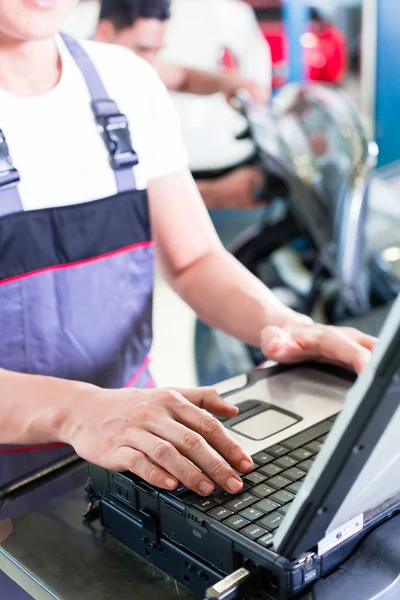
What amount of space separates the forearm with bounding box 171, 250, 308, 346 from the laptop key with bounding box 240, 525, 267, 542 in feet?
1.59

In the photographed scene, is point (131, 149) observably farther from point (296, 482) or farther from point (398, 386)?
point (398, 386)

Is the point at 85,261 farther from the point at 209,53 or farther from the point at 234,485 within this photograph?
the point at 209,53

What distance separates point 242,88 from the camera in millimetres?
2488

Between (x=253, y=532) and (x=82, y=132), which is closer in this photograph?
(x=253, y=532)

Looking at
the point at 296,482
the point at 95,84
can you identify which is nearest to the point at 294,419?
the point at 296,482

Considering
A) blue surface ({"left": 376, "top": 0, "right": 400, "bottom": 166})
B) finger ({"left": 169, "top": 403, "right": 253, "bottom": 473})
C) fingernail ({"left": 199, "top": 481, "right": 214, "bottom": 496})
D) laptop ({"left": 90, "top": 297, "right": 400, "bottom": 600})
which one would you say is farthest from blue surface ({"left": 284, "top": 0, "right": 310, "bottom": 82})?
fingernail ({"left": 199, "top": 481, "right": 214, "bottom": 496})

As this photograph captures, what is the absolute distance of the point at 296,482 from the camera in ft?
2.33

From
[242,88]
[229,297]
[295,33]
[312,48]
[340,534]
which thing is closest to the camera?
[340,534]

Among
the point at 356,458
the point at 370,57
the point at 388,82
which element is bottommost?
the point at 388,82

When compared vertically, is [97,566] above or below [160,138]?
A: below

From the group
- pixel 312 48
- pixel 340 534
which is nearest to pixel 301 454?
pixel 340 534

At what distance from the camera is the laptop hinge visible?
632 mm

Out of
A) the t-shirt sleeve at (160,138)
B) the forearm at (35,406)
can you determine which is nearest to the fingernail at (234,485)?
the forearm at (35,406)

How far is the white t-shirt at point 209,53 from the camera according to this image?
4000 millimetres
